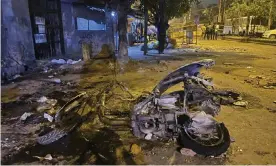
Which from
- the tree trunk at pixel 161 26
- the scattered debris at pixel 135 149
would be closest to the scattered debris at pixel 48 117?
the scattered debris at pixel 135 149

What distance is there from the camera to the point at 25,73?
379 inches

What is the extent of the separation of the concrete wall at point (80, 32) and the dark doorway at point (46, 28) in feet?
1.72

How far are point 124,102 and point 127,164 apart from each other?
244 centimetres

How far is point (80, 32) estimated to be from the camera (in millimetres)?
15500

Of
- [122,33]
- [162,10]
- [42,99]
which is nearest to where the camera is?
[42,99]

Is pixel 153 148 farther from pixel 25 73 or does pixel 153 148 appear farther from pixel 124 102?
pixel 25 73

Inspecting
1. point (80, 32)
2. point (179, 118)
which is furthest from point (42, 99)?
point (80, 32)

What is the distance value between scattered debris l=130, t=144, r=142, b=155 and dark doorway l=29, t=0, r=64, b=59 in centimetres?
944

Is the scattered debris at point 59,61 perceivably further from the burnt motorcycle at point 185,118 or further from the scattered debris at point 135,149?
the scattered debris at point 135,149

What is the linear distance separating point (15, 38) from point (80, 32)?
609 centimetres

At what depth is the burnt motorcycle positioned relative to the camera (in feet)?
11.9

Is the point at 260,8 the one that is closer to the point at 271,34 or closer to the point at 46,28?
the point at 271,34

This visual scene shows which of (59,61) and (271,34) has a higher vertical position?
(271,34)

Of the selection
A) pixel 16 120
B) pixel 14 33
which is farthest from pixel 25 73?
pixel 16 120
